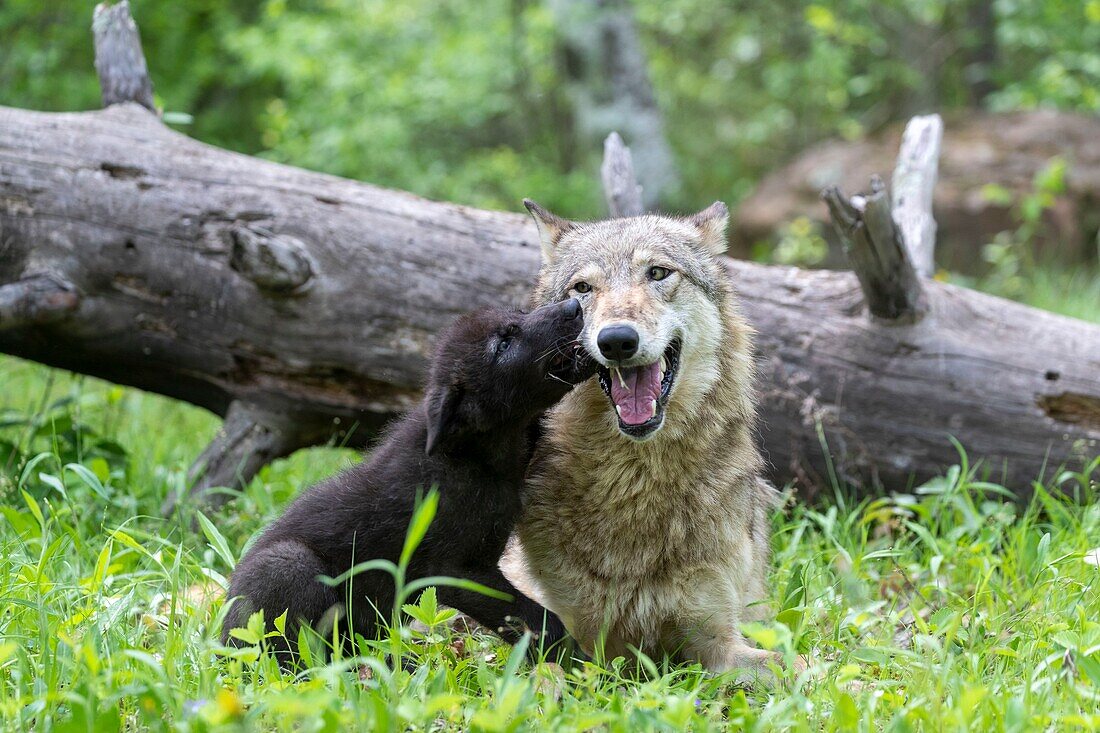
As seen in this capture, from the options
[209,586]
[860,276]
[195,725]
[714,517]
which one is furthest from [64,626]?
[860,276]

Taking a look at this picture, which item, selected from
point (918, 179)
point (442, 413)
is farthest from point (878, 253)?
point (442, 413)

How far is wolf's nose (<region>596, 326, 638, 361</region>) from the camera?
3525 millimetres

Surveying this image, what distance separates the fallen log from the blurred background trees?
197 inches

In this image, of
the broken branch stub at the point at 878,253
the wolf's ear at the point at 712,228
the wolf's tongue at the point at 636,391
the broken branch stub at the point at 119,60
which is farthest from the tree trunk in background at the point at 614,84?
the wolf's tongue at the point at 636,391

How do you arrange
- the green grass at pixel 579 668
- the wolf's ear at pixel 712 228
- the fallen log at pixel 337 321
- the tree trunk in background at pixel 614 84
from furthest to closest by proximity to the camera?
the tree trunk in background at pixel 614 84 → the fallen log at pixel 337 321 → the wolf's ear at pixel 712 228 → the green grass at pixel 579 668

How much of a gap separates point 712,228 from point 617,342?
1.15 metres

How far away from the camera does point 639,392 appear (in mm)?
3781

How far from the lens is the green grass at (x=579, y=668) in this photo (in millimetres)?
2699

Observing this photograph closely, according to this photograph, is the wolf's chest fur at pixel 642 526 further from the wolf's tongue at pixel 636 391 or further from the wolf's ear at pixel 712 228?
the wolf's ear at pixel 712 228

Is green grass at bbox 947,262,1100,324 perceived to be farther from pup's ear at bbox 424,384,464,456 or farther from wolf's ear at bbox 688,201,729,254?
pup's ear at bbox 424,384,464,456

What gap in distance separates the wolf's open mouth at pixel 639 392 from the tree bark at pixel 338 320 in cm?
154

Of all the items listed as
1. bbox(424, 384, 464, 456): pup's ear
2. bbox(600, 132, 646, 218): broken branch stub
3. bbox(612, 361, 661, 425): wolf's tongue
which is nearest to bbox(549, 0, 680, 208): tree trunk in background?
bbox(600, 132, 646, 218): broken branch stub

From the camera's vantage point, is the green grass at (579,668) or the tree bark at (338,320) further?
the tree bark at (338,320)

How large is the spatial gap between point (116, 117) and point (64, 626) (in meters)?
3.19
